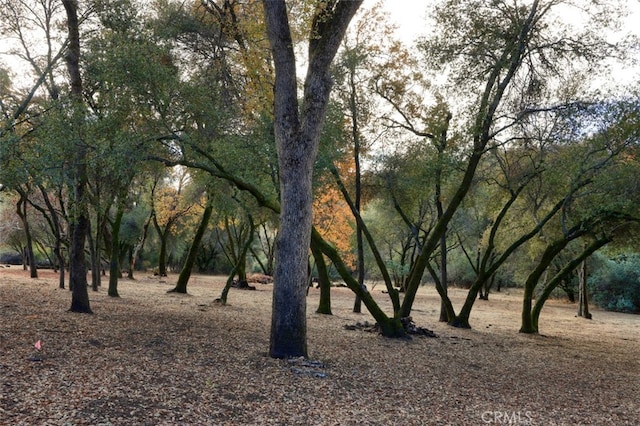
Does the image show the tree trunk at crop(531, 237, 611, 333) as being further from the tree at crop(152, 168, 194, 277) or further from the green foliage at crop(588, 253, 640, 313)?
the tree at crop(152, 168, 194, 277)

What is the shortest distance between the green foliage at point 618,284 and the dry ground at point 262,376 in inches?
721

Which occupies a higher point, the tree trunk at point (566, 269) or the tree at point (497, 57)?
the tree at point (497, 57)

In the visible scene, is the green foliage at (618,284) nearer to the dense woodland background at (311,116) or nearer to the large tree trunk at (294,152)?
the dense woodland background at (311,116)

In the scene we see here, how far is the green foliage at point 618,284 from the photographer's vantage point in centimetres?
2744

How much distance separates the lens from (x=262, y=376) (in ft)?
21.2

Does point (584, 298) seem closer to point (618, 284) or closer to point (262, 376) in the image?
point (618, 284)

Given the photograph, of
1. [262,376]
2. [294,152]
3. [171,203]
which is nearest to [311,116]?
[294,152]

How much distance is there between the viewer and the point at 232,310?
48.0 ft

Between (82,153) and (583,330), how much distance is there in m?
17.3

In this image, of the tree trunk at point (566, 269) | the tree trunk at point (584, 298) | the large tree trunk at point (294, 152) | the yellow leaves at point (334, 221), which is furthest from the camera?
the yellow leaves at point (334, 221)

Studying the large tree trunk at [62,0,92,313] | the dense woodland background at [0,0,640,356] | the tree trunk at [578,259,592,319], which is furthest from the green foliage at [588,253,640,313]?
the large tree trunk at [62,0,92,313]

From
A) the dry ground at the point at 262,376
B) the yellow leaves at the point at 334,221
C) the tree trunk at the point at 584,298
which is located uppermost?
the yellow leaves at the point at 334,221

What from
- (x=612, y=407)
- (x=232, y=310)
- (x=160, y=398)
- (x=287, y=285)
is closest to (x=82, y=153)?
(x=287, y=285)

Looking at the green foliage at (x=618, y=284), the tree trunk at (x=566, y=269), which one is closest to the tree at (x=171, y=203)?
the tree trunk at (x=566, y=269)
